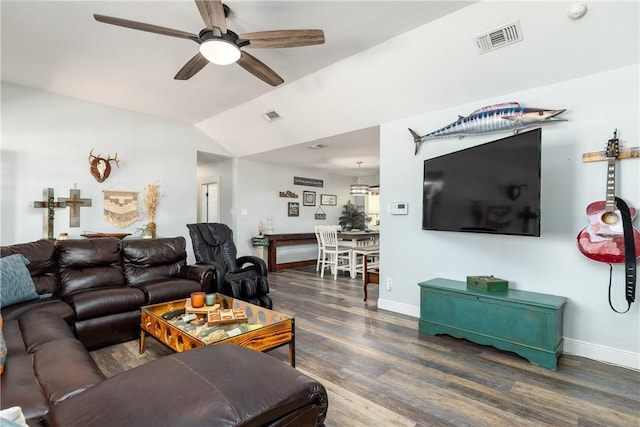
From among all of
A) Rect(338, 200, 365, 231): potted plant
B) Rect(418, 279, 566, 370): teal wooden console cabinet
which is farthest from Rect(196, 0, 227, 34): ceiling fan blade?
Rect(338, 200, 365, 231): potted plant

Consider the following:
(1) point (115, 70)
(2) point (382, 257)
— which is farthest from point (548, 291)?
(1) point (115, 70)

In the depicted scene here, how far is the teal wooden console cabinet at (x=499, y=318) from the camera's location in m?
2.41

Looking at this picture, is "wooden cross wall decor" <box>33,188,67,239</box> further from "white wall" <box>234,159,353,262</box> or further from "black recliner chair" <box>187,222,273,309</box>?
"white wall" <box>234,159,353,262</box>

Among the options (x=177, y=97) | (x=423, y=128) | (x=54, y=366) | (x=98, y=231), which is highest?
(x=177, y=97)

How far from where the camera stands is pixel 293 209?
291 inches

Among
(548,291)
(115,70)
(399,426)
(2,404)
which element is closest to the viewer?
(2,404)

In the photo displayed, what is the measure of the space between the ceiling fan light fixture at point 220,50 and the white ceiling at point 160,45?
0.42 metres

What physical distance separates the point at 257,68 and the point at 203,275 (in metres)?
2.14

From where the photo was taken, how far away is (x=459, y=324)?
2.86 meters

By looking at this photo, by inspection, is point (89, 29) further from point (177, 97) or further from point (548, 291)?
point (548, 291)

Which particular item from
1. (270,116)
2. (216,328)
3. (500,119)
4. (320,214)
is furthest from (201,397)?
(320,214)

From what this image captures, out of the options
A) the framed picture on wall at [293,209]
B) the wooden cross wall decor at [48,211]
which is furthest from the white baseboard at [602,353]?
the wooden cross wall decor at [48,211]

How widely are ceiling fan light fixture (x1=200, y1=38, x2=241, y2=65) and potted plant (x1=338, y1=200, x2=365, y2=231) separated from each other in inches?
243

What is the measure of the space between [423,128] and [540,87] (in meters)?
1.11
